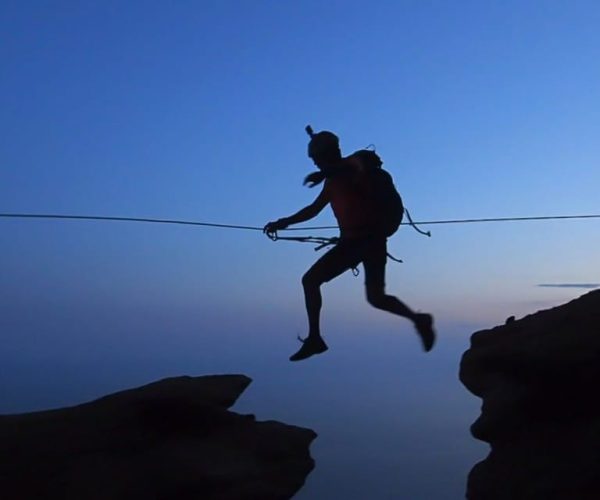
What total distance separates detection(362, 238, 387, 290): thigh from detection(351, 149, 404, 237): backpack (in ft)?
0.50

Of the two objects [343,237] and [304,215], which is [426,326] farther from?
[304,215]

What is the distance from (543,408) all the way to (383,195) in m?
7.55

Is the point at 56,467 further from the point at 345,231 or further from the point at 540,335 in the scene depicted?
the point at 540,335

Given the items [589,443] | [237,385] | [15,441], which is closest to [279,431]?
[237,385]

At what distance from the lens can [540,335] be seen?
583 inches

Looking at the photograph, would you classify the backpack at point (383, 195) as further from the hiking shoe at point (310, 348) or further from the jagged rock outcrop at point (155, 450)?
the jagged rock outcrop at point (155, 450)

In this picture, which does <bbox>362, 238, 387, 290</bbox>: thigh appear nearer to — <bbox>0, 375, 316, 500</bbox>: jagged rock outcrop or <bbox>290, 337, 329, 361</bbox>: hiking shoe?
<bbox>290, 337, 329, 361</bbox>: hiking shoe

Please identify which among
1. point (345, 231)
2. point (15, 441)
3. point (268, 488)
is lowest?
point (268, 488)

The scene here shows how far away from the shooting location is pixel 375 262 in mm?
8203

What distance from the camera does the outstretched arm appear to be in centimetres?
814

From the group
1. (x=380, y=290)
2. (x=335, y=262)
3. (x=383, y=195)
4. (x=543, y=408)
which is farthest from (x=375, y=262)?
(x=543, y=408)

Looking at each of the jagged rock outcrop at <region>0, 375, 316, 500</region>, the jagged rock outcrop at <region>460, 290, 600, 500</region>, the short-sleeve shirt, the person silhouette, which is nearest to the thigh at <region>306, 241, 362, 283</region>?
the person silhouette

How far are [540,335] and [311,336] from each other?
307 inches

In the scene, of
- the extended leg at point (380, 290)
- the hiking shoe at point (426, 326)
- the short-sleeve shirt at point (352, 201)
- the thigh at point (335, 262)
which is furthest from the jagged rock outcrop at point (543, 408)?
the short-sleeve shirt at point (352, 201)
